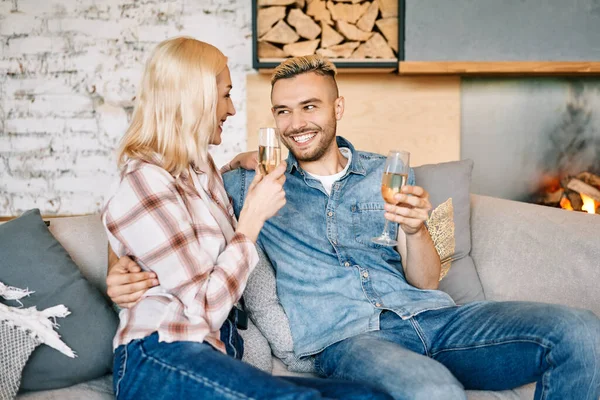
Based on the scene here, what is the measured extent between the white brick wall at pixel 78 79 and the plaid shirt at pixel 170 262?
1.96 metres

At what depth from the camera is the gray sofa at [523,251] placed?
68.7 inches

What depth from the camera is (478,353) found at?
1498mm

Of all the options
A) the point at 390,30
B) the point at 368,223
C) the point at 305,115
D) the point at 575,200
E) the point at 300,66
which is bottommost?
the point at 575,200

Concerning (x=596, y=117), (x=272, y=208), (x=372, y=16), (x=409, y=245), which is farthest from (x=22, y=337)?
(x=596, y=117)

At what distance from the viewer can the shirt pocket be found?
1773 mm

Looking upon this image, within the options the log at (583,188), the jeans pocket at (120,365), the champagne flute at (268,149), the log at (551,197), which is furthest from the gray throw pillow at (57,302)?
the log at (583,188)

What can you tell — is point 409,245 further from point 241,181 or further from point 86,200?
point 86,200

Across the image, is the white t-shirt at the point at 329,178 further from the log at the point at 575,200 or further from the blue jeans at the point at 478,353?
the log at the point at 575,200

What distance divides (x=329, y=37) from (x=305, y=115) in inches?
48.4

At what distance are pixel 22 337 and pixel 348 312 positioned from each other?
33.5 inches

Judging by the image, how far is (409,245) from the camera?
5.42 feet

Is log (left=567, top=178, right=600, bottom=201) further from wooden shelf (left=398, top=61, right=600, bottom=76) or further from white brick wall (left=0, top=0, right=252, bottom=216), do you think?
white brick wall (left=0, top=0, right=252, bottom=216)

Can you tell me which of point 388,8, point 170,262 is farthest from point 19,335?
point 388,8

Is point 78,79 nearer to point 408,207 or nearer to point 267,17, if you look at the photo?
point 267,17
